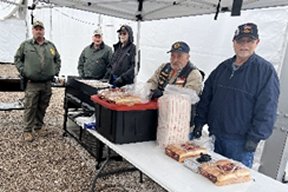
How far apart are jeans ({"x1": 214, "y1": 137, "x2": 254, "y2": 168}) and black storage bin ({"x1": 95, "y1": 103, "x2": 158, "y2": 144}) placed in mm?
454

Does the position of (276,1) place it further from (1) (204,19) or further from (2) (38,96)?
(2) (38,96)

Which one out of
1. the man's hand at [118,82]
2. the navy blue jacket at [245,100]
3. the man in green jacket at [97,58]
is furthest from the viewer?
the man in green jacket at [97,58]

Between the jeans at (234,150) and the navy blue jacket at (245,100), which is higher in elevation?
the navy blue jacket at (245,100)

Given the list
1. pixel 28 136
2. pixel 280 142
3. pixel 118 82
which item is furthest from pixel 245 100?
pixel 28 136

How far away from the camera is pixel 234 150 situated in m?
1.86

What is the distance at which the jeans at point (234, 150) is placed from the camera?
185 centimetres

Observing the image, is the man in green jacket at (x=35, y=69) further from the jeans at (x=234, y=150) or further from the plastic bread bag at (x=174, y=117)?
the jeans at (x=234, y=150)

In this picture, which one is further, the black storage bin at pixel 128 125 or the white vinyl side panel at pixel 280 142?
the white vinyl side panel at pixel 280 142

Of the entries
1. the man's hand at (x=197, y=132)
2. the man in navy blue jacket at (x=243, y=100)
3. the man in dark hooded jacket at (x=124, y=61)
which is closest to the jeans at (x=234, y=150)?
the man in navy blue jacket at (x=243, y=100)

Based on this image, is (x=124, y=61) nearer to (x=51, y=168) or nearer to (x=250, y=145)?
(x=51, y=168)

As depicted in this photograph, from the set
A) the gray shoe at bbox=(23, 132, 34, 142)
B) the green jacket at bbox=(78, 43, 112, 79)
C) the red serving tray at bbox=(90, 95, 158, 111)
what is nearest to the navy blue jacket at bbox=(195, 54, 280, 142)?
the red serving tray at bbox=(90, 95, 158, 111)

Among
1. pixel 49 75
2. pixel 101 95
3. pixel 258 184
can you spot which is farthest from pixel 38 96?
pixel 258 184

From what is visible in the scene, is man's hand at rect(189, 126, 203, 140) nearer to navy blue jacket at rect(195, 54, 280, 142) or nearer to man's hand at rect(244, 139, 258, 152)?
navy blue jacket at rect(195, 54, 280, 142)

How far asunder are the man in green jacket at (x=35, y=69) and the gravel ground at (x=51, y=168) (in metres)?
0.27
